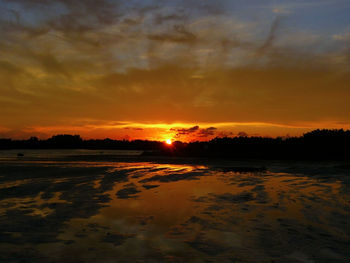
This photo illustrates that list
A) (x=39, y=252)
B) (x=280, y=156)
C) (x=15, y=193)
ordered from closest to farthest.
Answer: (x=39, y=252), (x=15, y=193), (x=280, y=156)

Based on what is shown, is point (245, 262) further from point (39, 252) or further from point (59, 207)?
point (59, 207)

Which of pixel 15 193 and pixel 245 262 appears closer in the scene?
pixel 245 262

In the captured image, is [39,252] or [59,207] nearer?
[39,252]

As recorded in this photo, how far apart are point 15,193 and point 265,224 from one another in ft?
45.2

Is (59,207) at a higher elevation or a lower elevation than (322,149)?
lower

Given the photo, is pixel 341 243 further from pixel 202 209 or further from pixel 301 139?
pixel 301 139

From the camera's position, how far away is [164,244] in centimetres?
789

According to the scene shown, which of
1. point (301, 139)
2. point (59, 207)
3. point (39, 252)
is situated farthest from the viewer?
point (301, 139)

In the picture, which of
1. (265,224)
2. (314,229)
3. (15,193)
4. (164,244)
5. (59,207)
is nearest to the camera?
(164,244)

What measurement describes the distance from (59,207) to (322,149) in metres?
62.8

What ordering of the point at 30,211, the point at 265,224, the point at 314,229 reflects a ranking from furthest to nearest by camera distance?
the point at 30,211
the point at 265,224
the point at 314,229

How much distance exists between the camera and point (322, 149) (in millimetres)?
63656

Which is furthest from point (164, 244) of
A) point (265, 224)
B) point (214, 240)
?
point (265, 224)

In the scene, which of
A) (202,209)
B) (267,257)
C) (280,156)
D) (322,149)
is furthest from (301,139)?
(267,257)
